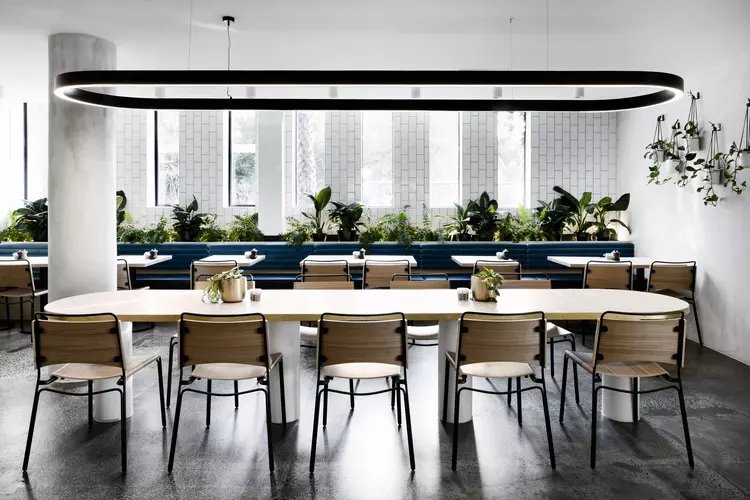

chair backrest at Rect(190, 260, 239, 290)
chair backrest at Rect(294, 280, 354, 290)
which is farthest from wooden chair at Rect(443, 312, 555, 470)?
chair backrest at Rect(190, 260, 239, 290)

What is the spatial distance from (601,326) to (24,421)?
4.14 metres

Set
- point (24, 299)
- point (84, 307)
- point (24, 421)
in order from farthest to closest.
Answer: point (24, 299)
point (24, 421)
point (84, 307)

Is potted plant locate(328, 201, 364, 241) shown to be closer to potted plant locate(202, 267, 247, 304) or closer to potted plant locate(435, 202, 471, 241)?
potted plant locate(435, 202, 471, 241)

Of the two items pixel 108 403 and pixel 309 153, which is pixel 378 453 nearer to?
pixel 108 403

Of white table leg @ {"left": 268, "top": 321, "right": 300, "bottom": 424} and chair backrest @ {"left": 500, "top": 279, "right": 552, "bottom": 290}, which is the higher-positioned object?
chair backrest @ {"left": 500, "top": 279, "right": 552, "bottom": 290}

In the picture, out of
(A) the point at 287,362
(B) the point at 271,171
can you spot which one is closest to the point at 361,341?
(A) the point at 287,362

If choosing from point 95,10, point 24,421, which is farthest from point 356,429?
point 95,10

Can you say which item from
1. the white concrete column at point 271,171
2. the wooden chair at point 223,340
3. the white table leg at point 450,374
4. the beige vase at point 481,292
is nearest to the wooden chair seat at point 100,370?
the wooden chair at point 223,340

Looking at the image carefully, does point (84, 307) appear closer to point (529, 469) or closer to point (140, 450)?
point (140, 450)

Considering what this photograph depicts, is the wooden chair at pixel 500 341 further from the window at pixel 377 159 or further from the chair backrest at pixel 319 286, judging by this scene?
the window at pixel 377 159

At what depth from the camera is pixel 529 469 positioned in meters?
3.29

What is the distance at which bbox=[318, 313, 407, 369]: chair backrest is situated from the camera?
315 centimetres

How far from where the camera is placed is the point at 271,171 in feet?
30.9

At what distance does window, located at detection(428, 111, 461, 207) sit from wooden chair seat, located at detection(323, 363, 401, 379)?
7.11 metres
